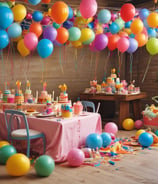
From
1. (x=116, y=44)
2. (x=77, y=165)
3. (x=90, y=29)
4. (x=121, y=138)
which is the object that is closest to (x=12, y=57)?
(x=90, y=29)

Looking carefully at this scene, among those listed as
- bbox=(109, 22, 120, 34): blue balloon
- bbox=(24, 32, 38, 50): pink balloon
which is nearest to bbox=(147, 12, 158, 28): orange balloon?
bbox=(109, 22, 120, 34): blue balloon

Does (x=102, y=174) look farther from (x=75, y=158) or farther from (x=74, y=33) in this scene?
(x=74, y=33)

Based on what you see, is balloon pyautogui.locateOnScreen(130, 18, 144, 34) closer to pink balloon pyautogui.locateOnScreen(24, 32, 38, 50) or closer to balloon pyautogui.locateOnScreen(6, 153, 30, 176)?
pink balloon pyautogui.locateOnScreen(24, 32, 38, 50)

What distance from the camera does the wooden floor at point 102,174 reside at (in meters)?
2.98

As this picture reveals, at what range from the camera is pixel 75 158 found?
11.0ft

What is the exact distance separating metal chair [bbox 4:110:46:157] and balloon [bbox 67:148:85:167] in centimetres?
41

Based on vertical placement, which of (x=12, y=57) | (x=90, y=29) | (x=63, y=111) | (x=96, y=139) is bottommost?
(x=96, y=139)

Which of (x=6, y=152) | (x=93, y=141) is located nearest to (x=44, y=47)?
(x=93, y=141)

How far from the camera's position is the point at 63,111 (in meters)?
3.77

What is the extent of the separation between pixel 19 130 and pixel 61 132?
58cm

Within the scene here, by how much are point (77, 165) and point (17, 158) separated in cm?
77

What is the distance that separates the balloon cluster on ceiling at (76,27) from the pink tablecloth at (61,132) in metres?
1.14

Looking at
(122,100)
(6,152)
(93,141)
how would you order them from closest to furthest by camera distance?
(6,152)
(93,141)
(122,100)

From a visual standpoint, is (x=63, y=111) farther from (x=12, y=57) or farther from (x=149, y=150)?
(x=12, y=57)
